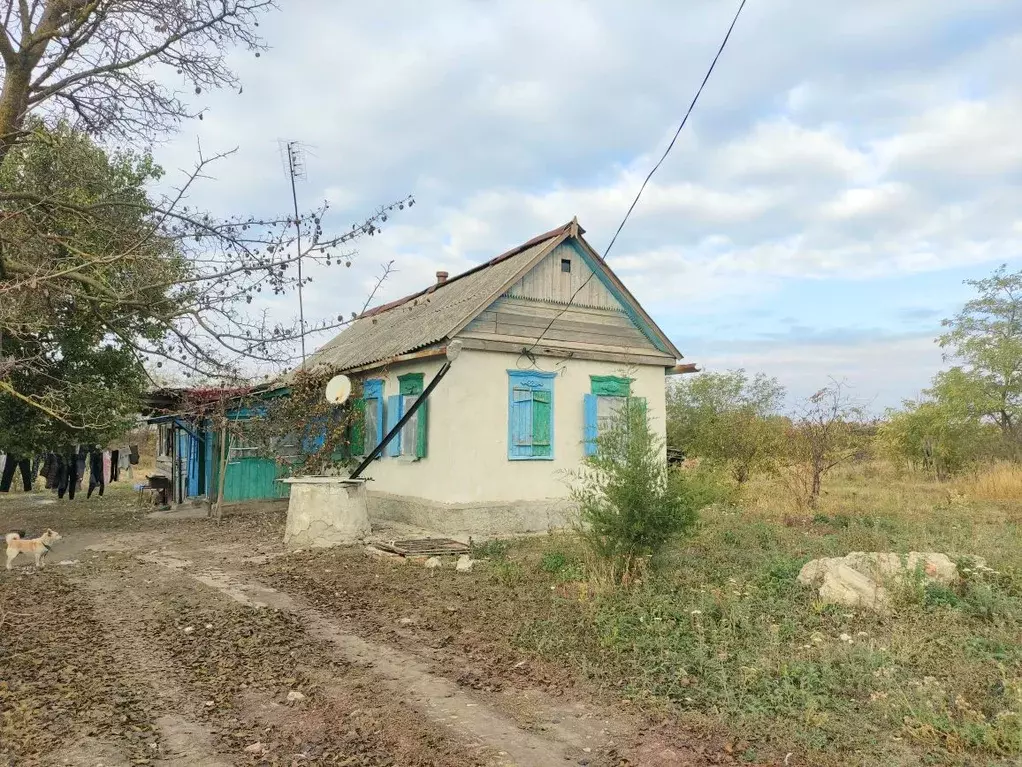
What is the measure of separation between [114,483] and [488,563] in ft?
77.0

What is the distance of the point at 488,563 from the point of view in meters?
8.69

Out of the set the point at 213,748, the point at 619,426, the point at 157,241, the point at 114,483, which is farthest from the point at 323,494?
the point at 114,483

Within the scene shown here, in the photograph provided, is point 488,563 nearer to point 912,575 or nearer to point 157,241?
point 912,575

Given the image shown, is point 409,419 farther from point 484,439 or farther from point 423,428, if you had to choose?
point 484,439

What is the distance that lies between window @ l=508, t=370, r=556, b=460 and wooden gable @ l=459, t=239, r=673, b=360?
2.01 ft

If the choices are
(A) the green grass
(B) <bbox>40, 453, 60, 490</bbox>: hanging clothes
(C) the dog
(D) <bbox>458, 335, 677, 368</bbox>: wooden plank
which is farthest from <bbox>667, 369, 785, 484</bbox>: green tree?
(B) <bbox>40, 453, 60, 490</bbox>: hanging clothes

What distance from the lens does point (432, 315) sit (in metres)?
13.4

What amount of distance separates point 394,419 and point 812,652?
8.84m

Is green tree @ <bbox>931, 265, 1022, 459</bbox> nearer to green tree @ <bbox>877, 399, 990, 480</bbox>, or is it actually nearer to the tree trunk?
green tree @ <bbox>877, 399, 990, 480</bbox>

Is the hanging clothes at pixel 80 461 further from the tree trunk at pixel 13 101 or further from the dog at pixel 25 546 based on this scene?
the tree trunk at pixel 13 101

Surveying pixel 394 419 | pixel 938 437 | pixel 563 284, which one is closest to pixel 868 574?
pixel 563 284

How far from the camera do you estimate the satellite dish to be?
40.9 ft

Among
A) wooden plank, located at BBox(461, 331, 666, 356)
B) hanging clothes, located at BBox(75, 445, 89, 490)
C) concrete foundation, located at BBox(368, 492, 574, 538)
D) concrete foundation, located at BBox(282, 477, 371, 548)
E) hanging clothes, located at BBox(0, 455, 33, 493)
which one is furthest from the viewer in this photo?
hanging clothes, located at BBox(0, 455, 33, 493)

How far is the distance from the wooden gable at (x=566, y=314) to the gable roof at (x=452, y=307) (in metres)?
0.19
